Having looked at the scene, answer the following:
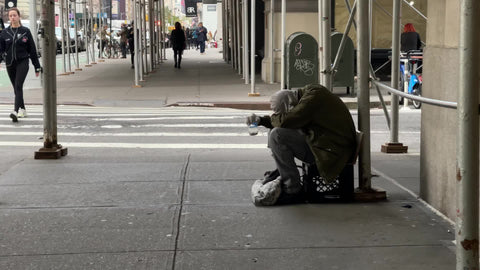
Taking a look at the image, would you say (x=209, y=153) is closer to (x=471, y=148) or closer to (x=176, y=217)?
(x=176, y=217)

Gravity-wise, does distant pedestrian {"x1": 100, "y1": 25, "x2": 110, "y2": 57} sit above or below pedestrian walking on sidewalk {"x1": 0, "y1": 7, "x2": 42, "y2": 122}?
above

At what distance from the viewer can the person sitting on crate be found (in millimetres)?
5918

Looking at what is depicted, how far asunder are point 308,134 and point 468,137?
9.82 ft

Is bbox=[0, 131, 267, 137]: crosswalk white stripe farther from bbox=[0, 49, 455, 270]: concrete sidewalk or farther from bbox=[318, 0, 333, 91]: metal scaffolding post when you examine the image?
bbox=[318, 0, 333, 91]: metal scaffolding post

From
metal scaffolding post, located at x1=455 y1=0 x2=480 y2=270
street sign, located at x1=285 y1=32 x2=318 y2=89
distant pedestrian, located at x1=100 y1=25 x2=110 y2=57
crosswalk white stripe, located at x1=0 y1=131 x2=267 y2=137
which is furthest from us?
distant pedestrian, located at x1=100 y1=25 x2=110 y2=57

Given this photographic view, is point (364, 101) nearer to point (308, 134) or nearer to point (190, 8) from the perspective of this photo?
point (308, 134)

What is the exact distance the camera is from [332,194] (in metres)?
6.16

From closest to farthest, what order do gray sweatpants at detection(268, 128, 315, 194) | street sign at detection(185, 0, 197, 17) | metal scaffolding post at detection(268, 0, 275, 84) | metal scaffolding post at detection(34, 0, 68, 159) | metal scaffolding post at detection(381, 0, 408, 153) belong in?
gray sweatpants at detection(268, 128, 315, 194), metal scaffolding post at detection(34, 0, 68, 159), metal scaffolding post at detection(381, 0, 408, 153), metal scaffolding post at detection(268, 0, 275, 84), street sign at detection(185, 0, 197, 17)

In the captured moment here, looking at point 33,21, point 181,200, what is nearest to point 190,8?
point 33,21

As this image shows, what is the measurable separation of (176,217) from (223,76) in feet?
68.3

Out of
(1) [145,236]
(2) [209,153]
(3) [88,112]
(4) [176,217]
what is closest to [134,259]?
(1) [145,236]

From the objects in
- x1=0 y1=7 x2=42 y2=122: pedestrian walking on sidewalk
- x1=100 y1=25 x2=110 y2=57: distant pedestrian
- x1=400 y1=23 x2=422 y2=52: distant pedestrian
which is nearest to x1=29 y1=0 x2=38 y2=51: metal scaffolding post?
x1=0 y1=7 x2=42 y2=122: pedestrian walking on sidewalk

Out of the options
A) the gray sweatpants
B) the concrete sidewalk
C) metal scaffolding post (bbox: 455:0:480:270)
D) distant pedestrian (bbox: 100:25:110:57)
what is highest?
distant pedestrian (bbox: 100:25:110:57)

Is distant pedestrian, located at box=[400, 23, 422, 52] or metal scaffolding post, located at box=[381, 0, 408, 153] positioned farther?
distant pedestrian, located at box=[400, 23, 422, 52]
